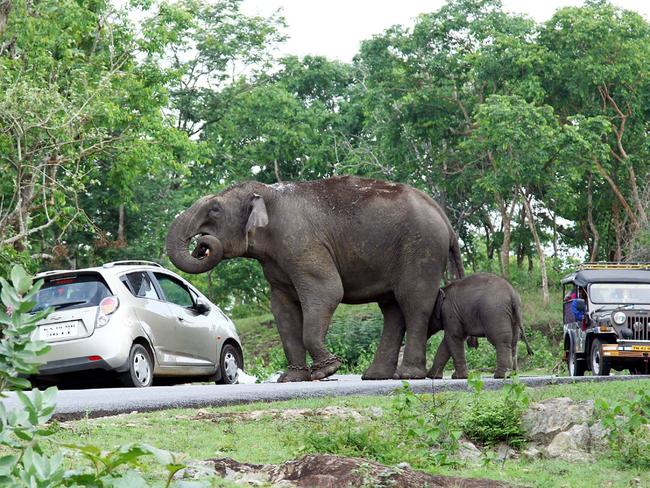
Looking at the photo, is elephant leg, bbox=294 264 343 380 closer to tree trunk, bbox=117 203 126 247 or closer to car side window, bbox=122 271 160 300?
car side window, bbox=122 271 160 300

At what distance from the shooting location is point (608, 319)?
21.6 m

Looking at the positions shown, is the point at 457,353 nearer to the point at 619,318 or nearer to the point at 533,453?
the point at 619,318

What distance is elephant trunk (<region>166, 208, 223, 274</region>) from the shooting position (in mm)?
16625

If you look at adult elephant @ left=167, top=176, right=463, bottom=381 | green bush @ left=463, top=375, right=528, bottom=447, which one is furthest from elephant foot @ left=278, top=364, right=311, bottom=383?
green bush @ left=463, top=375, right=528, bottom=447

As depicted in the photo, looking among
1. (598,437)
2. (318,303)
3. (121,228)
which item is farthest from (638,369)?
(121,228)

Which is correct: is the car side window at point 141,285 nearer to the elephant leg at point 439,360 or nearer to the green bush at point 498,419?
the elephant leg at point 439,360

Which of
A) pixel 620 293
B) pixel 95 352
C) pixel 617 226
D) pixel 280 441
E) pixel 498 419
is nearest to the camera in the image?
pixel 280 441

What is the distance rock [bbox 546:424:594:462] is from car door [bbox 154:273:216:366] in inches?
308

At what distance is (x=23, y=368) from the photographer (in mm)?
4293

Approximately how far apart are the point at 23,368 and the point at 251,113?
44442 millimetres

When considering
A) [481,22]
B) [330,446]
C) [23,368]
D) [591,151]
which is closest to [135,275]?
[330,446]

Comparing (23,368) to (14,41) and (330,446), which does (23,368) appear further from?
(14,41)

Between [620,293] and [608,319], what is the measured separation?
1132 mm

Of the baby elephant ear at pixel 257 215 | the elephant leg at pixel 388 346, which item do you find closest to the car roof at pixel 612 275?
the elephant leg at pixel 388 346
